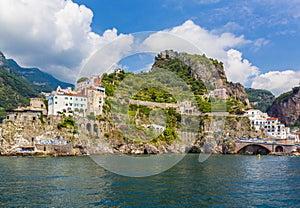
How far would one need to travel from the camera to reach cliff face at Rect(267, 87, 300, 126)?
13688 cm

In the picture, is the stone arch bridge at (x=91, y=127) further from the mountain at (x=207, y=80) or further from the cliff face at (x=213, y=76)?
the cliff face at (x=213, y=76)

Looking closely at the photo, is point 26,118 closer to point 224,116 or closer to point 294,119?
point 224,116

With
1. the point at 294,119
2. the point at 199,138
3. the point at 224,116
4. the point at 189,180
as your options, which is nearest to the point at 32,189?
the point at 189,180

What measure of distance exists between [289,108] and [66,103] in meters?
115

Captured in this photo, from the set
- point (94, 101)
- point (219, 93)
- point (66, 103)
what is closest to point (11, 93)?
point (66, 103)

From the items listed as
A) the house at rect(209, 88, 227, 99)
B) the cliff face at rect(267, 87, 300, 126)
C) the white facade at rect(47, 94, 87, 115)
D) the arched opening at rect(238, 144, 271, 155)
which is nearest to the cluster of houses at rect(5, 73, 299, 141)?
the white facade at rect(47, 94, 87, 115)

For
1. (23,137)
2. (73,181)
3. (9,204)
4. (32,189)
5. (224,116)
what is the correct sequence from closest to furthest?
1. (9,204)
2. (32,189)
3. (73,181)
4. (23,137)
5. (224,116)

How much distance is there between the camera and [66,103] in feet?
205

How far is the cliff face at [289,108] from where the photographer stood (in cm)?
13688

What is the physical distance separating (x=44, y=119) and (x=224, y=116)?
44669 mm

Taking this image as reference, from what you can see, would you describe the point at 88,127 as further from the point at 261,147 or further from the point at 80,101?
the point at 261,147

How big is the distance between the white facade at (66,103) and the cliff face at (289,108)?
10977 cm

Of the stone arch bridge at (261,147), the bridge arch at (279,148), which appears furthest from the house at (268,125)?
the stone arch bridge at (261,147)

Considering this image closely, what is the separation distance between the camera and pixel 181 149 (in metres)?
63.5
